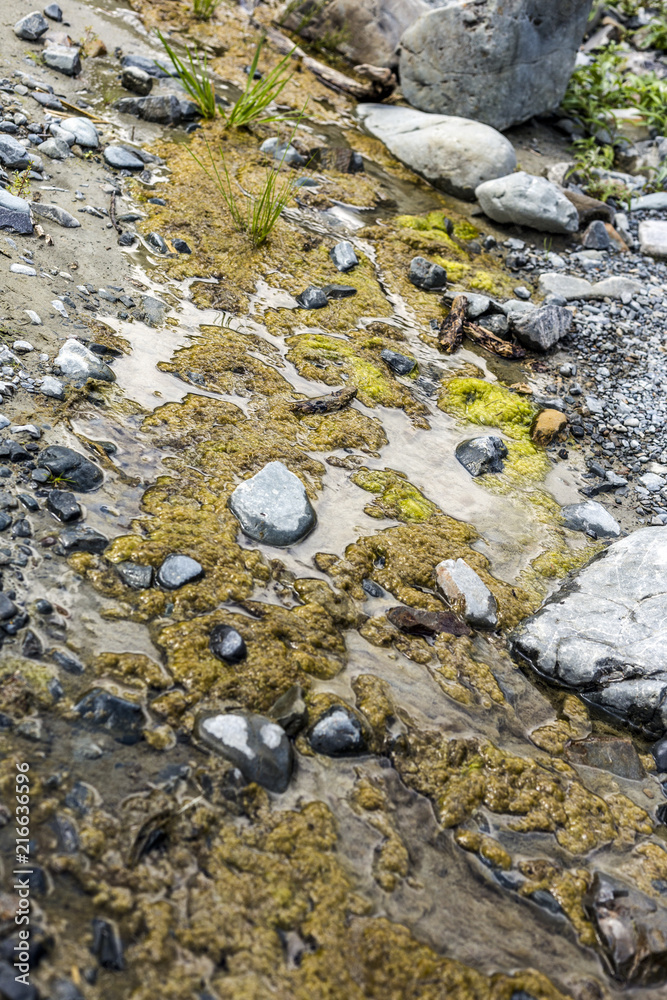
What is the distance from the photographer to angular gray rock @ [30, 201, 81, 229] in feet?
13.9

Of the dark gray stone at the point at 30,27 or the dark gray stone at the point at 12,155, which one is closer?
the dark gray stone at the point at 12,155

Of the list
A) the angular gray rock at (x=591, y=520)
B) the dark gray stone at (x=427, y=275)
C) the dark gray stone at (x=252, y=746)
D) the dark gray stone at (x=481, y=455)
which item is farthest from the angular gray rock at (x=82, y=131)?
the dark gray stone at (x=252, y=746)

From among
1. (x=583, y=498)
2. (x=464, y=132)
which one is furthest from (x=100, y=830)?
(x=464, y=132)

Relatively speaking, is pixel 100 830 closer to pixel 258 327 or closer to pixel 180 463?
pixel 180 463

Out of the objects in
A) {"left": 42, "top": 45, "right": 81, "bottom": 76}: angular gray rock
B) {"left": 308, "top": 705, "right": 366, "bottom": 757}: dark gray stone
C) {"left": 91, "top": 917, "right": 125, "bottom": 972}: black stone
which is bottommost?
{"left": 91, "top": 917, "right": 125, "bottom": 972}: black stone

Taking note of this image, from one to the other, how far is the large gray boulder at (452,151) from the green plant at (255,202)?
1.51 m

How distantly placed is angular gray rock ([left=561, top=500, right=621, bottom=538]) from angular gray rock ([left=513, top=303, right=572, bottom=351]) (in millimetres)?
1464

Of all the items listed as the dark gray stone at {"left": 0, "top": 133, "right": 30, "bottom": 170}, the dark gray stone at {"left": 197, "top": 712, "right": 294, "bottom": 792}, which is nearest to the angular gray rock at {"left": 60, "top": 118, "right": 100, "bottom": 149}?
the dark gray stone at {"left": 0, "top": 133, "right": 30, "bottom": 170}

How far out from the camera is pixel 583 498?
4047mm

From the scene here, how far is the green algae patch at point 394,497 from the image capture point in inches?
140

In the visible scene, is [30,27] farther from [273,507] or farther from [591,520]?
[591,520]

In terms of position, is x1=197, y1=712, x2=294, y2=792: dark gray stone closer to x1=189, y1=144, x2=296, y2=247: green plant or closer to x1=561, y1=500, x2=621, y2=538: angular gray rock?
x1=561, y1=500, x2=621, y2=538: angular gray rock

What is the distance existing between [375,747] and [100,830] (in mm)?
987

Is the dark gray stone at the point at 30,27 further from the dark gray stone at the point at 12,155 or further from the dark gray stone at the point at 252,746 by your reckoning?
the dark gray stone at the point at 252,746
